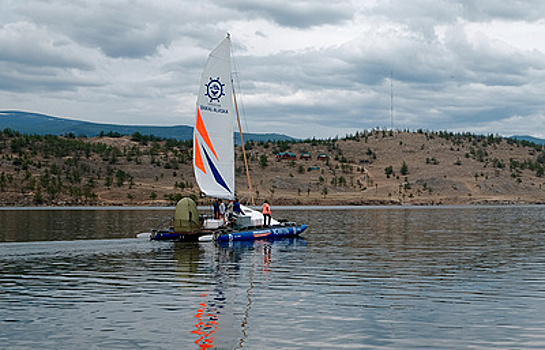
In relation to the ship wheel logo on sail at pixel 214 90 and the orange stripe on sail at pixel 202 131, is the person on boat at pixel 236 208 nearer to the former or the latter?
the orange stripe on sail at pixel 202 131

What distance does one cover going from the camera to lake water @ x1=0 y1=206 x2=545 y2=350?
1385 centimetres

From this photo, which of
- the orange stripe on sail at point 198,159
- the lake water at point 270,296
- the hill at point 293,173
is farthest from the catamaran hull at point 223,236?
the hill at point 293,173

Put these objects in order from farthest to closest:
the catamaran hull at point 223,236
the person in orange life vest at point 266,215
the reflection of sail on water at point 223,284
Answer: the person in orange life vest at point 266,215 < the catamaran hull at point 223,236 < the reflection of sail on water at point 223,284

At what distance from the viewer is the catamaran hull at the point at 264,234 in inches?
1359

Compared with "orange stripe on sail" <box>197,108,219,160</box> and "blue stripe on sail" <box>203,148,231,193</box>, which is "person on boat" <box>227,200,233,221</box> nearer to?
"blue stripe on sail" <box>203,148,231,193</box>

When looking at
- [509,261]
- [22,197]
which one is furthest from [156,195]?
[509,261]

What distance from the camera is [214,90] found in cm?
3669

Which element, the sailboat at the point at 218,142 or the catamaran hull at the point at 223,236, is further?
the sailboat at the point at 218,142

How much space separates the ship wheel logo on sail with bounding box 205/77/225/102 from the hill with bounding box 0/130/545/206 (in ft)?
166

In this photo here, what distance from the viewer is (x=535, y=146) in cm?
14588

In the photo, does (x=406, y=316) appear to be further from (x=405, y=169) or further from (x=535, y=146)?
(x=535, y=146)

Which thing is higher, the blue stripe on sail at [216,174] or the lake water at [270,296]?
the blue stripe on sail at [216,174]

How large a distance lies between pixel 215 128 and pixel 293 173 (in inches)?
3021

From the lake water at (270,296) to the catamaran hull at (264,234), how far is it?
796mm
